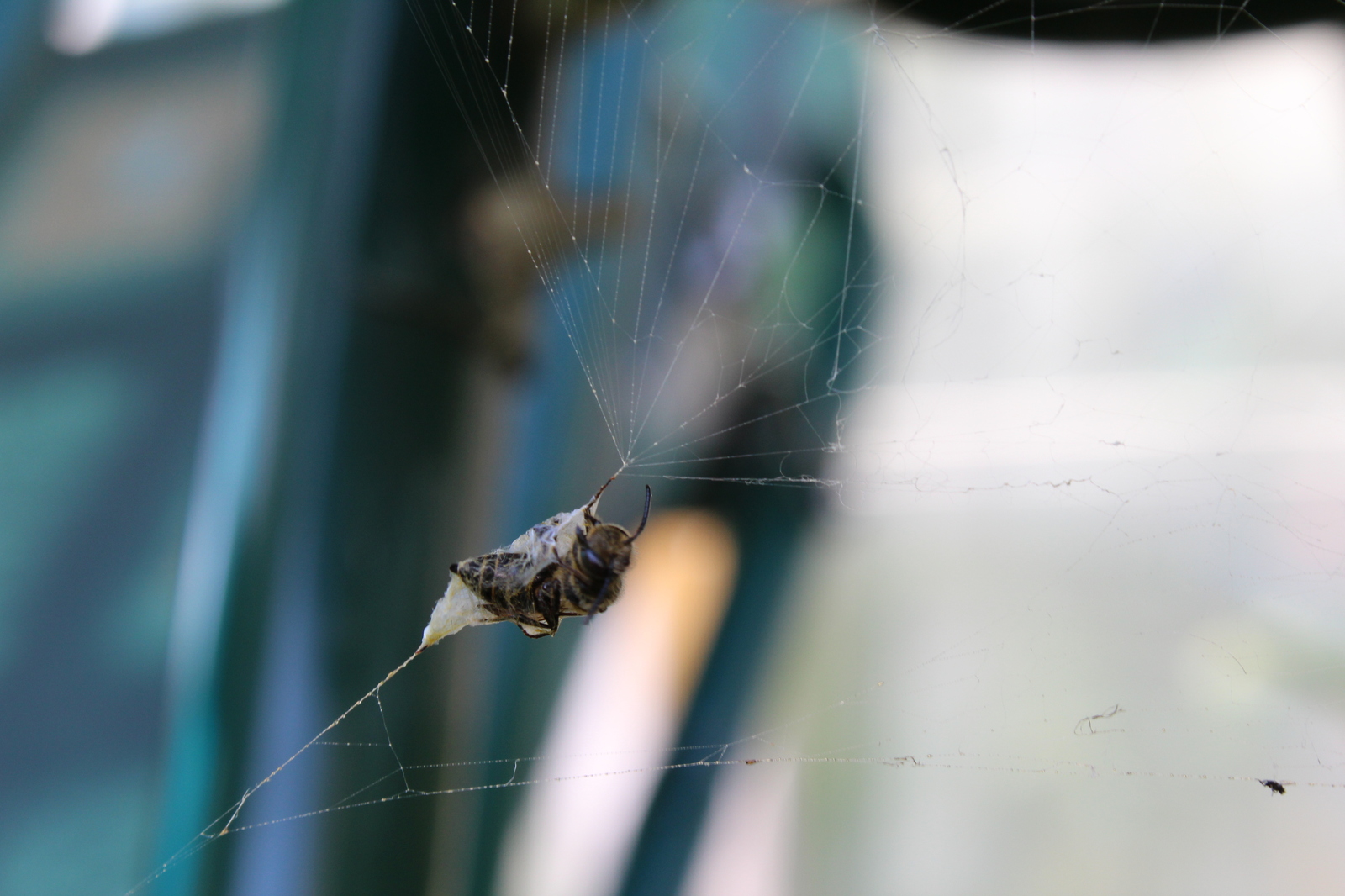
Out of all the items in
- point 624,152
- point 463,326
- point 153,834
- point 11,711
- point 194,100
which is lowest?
point 153,834

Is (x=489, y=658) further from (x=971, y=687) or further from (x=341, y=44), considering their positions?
(x=341, y=44)

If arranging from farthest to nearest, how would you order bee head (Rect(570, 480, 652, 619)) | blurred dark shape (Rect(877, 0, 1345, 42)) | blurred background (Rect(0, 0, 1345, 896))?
blurred dark shape (Rect(877, 0, 1345, 42)) → blurred background (Rect(0, 0, 1345, 896)) → bee head (Rect(570, 480, 652, 619))

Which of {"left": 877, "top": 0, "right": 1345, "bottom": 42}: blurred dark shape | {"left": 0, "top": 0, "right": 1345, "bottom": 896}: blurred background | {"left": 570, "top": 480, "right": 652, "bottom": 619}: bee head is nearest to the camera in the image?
{"left": 570, "top": 480, "right": 652, "bottom": 619}: bee head

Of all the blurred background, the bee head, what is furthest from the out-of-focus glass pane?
the bee head

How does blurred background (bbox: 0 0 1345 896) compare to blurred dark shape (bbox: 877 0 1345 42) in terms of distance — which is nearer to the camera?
blurred background (bbox: 0 0 1345 896)

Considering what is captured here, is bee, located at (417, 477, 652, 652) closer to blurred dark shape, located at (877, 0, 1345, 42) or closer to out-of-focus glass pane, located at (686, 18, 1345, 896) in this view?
out-of-focus glass pane, located at (686, 18, 1345, 896)

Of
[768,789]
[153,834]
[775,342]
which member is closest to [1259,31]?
[775,342]

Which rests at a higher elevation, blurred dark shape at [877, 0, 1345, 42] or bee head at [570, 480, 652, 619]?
blurred dark shape at [877, 0, 1345, 42]
